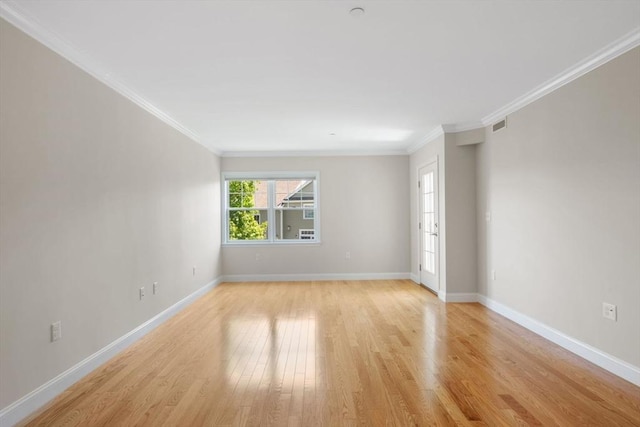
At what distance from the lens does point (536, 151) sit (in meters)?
3.85

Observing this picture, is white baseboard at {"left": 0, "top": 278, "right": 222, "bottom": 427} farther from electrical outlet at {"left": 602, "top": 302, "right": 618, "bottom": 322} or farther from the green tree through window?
electrical outlet at {"left": 602, "top": 302, "right": 618, "bottom": 322}

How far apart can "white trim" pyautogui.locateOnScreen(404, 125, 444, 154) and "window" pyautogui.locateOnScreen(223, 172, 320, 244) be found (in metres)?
1.89

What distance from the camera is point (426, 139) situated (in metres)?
5.93

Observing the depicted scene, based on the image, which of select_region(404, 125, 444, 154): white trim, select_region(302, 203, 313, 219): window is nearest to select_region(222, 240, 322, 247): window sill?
select_region(302, 203, 313, 219): window

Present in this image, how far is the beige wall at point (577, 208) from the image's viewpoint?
275 cm

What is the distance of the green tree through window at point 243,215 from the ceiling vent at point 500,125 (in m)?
4.27

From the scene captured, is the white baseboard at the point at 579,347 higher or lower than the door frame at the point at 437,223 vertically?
lower

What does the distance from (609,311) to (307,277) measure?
15.8 ft

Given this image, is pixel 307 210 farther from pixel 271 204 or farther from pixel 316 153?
pixel 316 153

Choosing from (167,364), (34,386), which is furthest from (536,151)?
(34,386)

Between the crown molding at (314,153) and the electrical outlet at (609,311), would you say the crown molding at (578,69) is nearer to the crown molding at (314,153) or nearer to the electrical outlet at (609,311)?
the electrical outlet at (609,311)

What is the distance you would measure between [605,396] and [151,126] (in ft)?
15.1

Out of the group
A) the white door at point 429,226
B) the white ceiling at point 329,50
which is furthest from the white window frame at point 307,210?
the white ceiling at point 329,50

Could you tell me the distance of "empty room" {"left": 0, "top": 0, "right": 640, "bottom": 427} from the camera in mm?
2285
